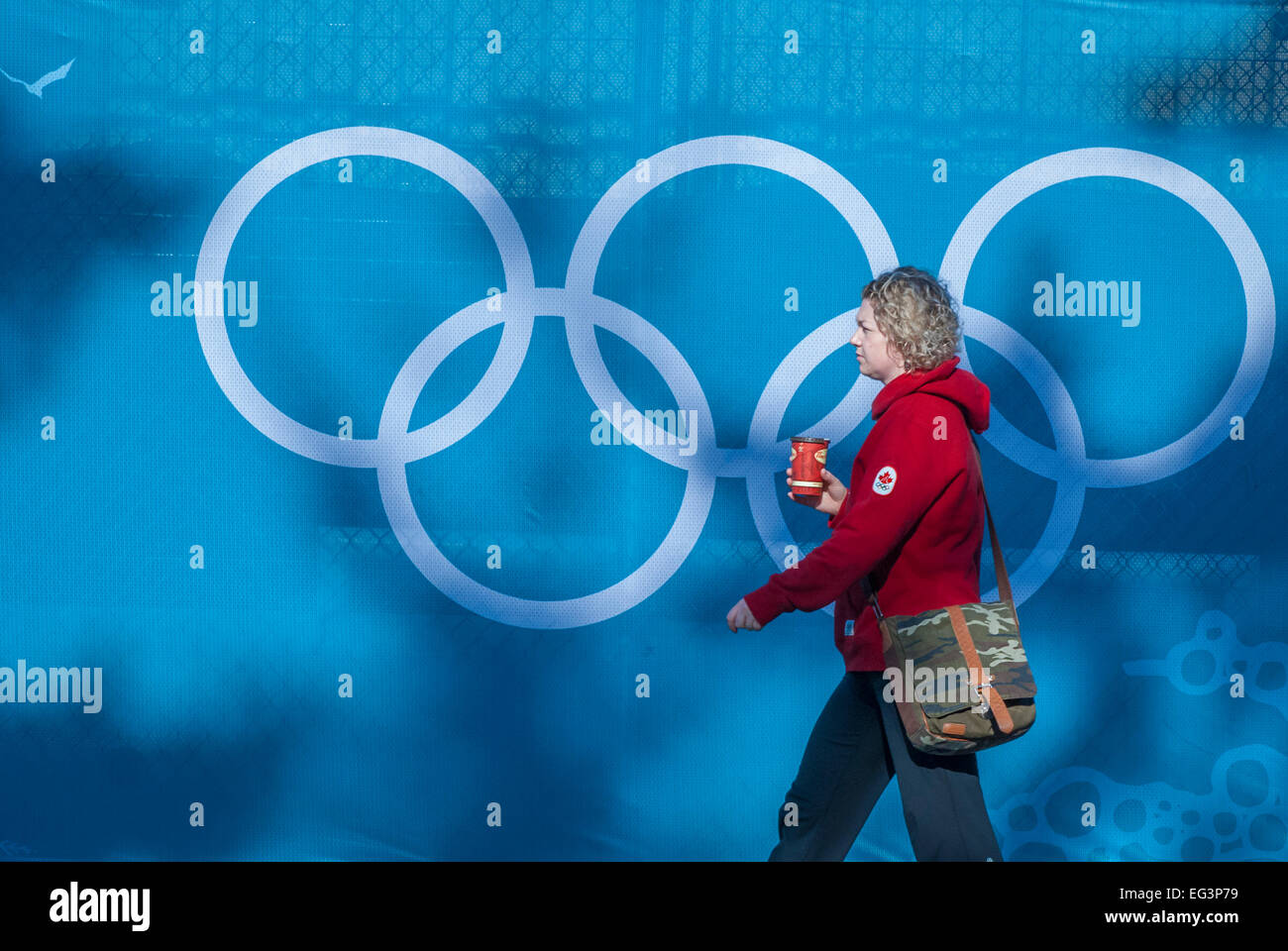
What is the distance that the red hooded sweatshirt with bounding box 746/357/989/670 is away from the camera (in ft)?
10.3

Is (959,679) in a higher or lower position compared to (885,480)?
lower

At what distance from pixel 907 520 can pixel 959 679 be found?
40 centimetres

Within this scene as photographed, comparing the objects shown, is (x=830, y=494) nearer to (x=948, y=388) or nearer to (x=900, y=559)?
(x=900, y=559)

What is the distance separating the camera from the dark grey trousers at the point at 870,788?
10.5 feet

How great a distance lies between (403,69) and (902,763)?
2.60 meters

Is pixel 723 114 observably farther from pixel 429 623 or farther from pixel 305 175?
pixel 429 623

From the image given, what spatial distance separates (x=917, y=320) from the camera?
328 centimetres

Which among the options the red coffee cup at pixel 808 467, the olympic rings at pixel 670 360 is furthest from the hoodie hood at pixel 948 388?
Answer: the olympic rings at pixel 670 360

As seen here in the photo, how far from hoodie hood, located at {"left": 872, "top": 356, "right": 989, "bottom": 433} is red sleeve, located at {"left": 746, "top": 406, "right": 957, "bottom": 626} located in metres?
0.08

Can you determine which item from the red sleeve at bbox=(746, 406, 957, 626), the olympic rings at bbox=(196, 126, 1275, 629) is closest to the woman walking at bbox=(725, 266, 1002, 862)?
the red sleeve at bbox=(746, 406, 957, 626)

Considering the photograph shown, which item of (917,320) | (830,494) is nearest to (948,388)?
(917,320)

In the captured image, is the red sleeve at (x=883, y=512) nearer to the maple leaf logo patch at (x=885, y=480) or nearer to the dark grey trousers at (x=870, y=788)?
the maple leaf logo patch at (x=885, y=480)

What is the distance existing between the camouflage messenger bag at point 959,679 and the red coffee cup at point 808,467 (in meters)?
0.42

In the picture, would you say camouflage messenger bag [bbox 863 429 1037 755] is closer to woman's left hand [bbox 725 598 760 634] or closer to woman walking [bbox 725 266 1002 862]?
woman walking [bbox 725 266 1002 862]
